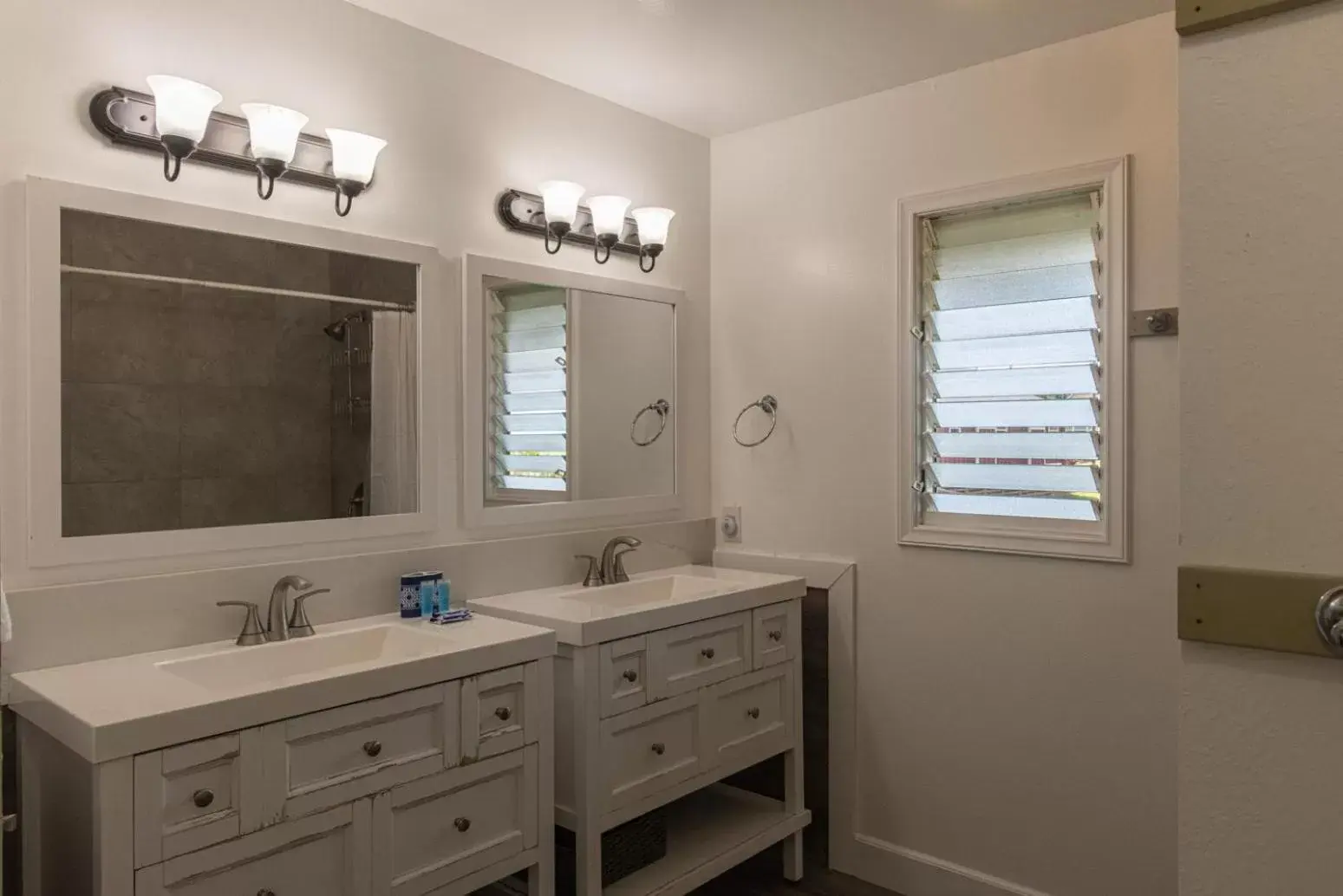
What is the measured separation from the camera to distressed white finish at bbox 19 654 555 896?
1438mm

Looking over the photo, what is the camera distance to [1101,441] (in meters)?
2.38

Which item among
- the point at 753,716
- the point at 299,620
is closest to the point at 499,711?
the point at 299,620

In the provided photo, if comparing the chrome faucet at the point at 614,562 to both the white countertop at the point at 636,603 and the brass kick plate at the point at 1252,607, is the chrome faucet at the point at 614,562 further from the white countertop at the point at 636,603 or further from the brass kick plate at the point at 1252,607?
the brass kick plate at the point at 1252,607

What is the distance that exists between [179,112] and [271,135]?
0.59ft

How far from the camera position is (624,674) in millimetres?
2217

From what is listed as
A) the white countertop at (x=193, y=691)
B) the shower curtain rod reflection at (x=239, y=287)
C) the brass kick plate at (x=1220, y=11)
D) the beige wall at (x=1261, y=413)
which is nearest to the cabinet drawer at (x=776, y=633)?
the white countertop at (x=193, y=691)

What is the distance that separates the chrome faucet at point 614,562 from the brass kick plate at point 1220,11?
6.09 feet

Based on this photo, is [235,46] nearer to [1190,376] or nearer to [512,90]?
[512,90]

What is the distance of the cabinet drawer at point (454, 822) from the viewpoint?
1.74 metres

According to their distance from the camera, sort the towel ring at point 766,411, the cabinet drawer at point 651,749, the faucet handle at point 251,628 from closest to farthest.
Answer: the faucet handle at point 251,628, the cabinet drawer at point 651,749, the towel ring at point 766,411

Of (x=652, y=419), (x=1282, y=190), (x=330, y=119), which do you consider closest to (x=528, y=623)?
(x=652, y=419)

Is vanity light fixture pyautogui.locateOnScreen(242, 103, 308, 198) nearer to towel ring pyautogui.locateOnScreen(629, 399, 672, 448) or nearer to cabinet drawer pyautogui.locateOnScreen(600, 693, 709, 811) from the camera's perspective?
towel ring pyautogui.locateOnScreen(629, 399, 672, 448)

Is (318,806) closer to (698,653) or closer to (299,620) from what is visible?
(299,620)

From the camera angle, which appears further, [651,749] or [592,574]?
[592,574]
